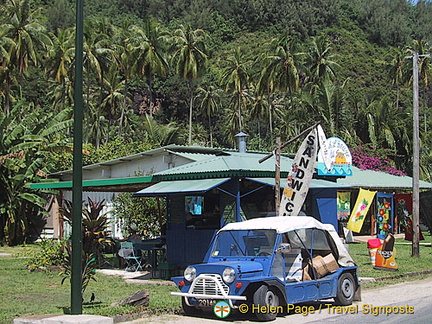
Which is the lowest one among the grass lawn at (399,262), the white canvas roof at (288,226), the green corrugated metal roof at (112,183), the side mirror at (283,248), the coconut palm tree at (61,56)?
the grass lawn at (399,262)

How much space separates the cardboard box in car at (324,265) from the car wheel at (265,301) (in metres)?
1.55

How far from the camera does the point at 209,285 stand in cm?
1099

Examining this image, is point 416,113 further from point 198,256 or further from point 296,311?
point 296,311

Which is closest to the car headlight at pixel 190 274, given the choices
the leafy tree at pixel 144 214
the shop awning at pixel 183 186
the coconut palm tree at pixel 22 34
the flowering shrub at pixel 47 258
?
the shop awning at pixel 183 186

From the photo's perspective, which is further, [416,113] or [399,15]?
[399,15]

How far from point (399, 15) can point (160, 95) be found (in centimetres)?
5965

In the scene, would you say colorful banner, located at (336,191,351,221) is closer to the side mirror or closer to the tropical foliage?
the tropical foliage

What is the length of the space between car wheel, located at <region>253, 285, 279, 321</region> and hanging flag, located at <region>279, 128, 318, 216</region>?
4.73m

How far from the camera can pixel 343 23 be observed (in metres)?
113

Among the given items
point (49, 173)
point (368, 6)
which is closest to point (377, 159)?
point (49, 173)

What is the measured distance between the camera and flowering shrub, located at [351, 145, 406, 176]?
136 ft

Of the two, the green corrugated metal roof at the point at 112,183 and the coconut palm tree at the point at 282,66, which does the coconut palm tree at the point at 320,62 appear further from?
the green corrugated metal roof at the point at 112,183

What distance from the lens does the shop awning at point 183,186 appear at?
16406mm

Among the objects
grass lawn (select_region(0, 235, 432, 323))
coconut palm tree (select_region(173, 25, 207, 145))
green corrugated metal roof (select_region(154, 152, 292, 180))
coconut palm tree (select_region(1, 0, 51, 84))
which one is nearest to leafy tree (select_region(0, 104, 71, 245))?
grass lawn (select_region(0, 235, 432, 323))
